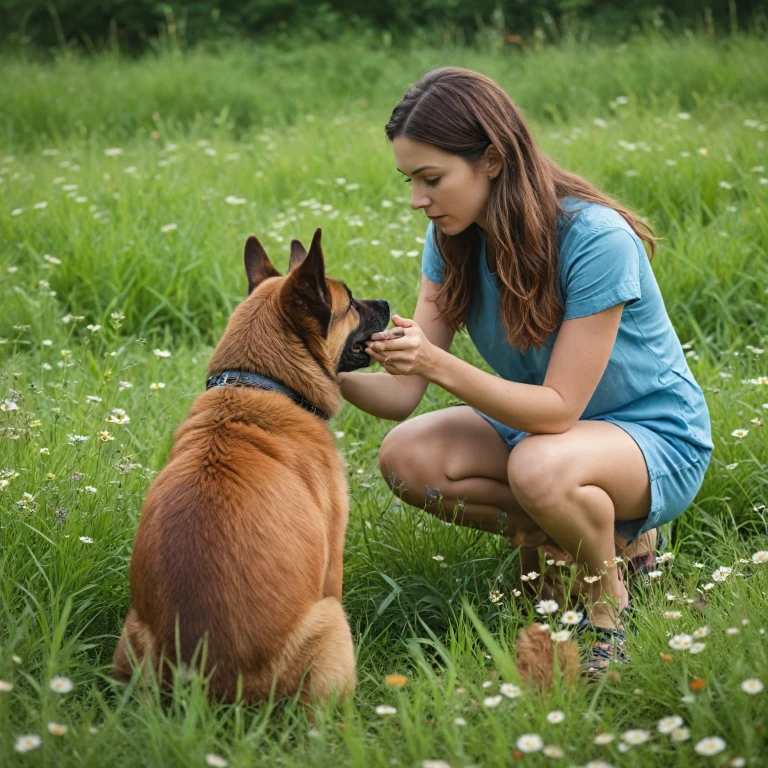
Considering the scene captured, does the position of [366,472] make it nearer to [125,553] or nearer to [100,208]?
[125,553]

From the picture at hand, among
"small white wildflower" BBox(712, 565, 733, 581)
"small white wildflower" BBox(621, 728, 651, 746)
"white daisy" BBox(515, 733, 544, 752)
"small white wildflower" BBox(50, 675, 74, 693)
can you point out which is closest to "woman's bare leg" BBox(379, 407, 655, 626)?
"small white wildflower" BBox(712, 565, 733, 581)

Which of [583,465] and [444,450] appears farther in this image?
[444,450]

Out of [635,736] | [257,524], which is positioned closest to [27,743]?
[257,524]

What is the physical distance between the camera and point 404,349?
2.75 m

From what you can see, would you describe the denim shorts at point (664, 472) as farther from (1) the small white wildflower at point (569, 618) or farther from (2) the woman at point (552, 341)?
(1) the small white wildflower at point (569, 618)

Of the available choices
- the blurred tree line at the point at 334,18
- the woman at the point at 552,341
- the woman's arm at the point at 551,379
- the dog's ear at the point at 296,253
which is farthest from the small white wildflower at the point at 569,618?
the blurred tree line at the point at 334,18

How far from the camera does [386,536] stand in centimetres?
327

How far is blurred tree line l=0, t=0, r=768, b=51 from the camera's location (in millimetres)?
10844

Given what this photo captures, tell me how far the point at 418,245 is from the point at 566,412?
2424 mm

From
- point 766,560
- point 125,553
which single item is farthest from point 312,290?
point 766,560

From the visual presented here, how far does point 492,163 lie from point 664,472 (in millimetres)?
1192

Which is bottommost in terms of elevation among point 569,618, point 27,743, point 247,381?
point 569,618

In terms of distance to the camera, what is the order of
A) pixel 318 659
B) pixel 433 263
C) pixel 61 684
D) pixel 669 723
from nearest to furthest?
pixel 669 723 < pixel 61 684 < pixel 318 659 < pixel 433 263

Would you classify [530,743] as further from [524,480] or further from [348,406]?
[348,406]
